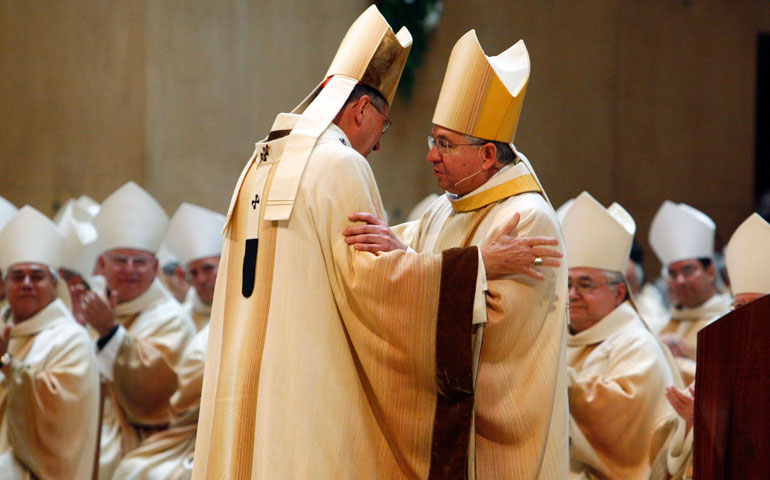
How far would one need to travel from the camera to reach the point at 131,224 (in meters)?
6.71

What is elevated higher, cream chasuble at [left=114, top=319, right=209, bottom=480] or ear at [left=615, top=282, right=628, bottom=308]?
ear at [left=615, top=282, right=628, bottom=308]

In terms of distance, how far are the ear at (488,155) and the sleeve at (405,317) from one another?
45 centimetres

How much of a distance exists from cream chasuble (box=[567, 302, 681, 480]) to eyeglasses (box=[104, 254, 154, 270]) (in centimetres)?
296

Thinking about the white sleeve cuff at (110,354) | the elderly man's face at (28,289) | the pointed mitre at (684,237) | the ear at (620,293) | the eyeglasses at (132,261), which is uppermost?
the pointed mitre at (684,237)

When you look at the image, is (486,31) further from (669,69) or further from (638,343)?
(638,343)

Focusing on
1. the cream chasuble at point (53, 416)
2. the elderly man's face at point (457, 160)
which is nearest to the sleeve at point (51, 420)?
the cream chasuble at point (53, 416)

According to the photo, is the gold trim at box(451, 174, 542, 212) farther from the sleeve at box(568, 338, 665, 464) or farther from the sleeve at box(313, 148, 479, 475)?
the sleeve at box(568, 338, 665, 464)

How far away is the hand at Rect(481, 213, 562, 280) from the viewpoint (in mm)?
3264

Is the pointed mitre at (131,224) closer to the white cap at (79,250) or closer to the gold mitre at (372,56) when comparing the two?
the white cap at (79,250)

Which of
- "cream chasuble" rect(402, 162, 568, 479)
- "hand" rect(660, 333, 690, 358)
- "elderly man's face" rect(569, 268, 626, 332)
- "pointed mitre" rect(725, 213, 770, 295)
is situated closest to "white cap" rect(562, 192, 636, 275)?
"elderly man's face" rect(569, 268, 626, 332)

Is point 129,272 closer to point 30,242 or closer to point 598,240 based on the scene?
point 30,242

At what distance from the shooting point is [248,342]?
3354 mm

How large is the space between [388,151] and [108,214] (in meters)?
4.19

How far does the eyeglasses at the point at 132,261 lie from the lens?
21.9 ft
